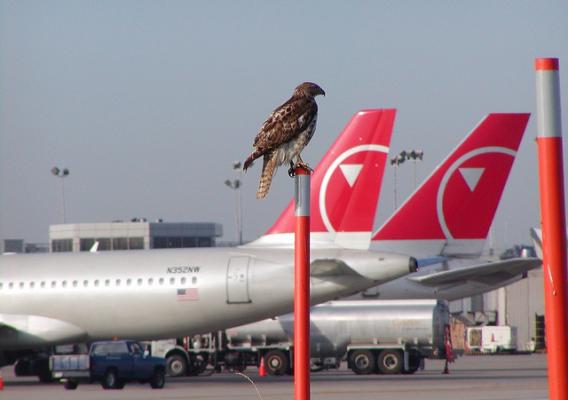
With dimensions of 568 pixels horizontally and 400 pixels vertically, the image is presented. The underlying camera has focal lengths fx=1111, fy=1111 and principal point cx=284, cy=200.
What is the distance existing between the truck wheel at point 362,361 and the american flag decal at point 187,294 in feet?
33.7

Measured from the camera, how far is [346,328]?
39469mm

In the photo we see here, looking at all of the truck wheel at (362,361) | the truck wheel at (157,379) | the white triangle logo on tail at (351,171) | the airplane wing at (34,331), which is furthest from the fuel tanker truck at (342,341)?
the white triangle logo on tail at (351,171)

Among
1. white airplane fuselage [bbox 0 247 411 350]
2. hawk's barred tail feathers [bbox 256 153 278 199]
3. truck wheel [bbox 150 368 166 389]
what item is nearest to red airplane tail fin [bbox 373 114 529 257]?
white airplane fuselage [bbox 0 247 411 350]

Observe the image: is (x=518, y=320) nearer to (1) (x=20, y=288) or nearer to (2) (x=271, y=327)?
(2) (x=271, y=327)

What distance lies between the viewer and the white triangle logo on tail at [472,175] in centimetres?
3719

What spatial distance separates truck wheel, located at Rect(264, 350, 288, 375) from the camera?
38719mm

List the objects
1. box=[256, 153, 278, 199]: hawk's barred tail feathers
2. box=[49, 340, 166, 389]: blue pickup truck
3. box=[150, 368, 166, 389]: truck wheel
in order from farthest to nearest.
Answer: box=[150, 368, 166, 389]: truck wheel, box=[49, 340, 166, 389]: blue pickup truck, box=[256, 153, 278, 199]: hawk's barred tail feathers

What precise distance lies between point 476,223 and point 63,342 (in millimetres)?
14286

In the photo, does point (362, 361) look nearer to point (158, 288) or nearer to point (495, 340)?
point (158, 288)

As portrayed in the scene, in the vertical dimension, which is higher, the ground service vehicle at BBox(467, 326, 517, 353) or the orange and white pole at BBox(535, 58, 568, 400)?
the orange and white pole at BBox(535, 58, 568, 400)

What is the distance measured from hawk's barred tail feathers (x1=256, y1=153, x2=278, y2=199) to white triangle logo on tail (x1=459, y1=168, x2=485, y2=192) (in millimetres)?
26468

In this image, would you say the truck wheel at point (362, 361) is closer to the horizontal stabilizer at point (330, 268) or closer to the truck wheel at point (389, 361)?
the truck wheel at point (389, 361)

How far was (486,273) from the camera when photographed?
39562 millimetres

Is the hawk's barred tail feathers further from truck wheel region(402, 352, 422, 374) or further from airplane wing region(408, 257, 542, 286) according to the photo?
truck wheel region(402, 352, 422, 374)
